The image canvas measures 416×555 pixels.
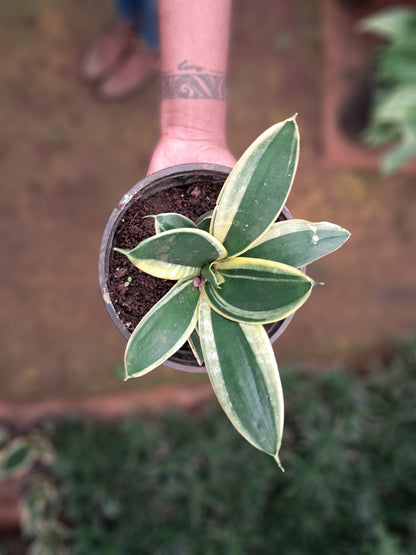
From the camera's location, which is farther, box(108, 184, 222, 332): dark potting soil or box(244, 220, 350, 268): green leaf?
box(108, 184, 222, 332): dark potting soil

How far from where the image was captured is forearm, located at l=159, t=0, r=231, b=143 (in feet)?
2.80

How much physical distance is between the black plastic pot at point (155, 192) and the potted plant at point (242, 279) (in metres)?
0.11

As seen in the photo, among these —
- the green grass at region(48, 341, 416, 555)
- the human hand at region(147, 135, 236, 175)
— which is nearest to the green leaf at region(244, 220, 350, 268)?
the human hand at region(147, 135, 236, 175)

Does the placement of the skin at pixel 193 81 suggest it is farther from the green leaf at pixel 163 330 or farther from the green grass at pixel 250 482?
the green grass at pixel 250 482

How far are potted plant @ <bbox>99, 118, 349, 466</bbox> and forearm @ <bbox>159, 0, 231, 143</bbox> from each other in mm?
334

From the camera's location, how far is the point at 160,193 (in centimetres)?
78

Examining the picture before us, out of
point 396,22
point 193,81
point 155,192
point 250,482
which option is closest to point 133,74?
point 396,22

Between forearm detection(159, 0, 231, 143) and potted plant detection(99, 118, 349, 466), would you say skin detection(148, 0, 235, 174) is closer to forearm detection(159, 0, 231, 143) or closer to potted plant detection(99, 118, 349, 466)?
forearm detection(159, 0, 231, 143)

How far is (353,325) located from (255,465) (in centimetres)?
80

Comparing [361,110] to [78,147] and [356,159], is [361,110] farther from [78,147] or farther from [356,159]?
[78,147]

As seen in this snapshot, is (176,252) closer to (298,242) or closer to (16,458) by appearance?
(298,242)

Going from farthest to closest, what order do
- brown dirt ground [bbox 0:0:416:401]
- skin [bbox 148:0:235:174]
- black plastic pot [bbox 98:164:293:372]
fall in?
brown dirt ground [bbox 0:0:416:401] → skin [bbox 148:0:235:174] → black plastic pot [bbox 98:164:293:372]

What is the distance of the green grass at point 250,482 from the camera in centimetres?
155

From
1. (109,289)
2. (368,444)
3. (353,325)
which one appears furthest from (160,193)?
(353,325)
